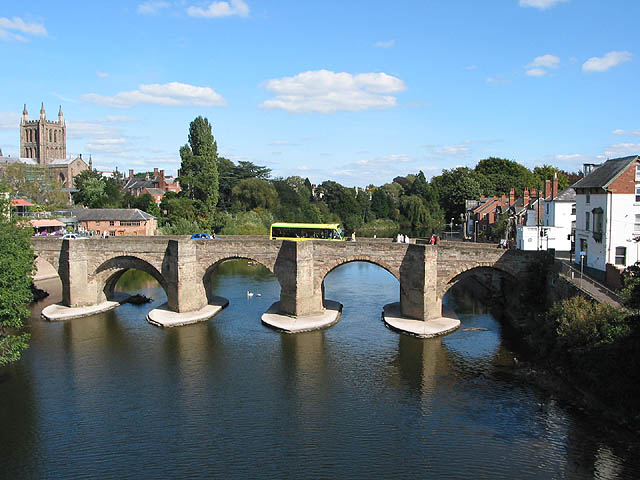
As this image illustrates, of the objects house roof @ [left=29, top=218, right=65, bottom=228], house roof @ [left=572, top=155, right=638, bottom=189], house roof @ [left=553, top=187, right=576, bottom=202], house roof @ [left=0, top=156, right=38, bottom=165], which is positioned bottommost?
house roof @ [left=29, top=218, right=65, bottom=228]

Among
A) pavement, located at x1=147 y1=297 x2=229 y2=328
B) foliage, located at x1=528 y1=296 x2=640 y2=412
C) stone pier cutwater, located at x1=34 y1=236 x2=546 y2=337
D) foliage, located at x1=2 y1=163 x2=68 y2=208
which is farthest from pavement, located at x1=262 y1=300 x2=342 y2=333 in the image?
foliage, located at x1=2 y1=163 x2=68 y2=208

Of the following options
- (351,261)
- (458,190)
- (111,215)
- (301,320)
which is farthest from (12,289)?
(458,190)

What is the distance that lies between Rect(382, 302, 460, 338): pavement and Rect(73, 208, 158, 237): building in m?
40.7

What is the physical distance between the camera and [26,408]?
78.1ft

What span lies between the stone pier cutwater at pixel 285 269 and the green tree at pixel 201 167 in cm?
3040

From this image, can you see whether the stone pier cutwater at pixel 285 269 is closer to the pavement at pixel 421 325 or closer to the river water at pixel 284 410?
the pavement at pixel 421 325

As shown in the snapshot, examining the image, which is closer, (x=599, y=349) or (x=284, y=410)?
(x=599, y=349)

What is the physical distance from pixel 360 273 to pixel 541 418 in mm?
39298

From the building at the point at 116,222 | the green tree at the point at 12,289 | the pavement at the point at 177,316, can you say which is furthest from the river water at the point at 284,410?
the building at the point at 116,222

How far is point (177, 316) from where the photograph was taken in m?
38.2

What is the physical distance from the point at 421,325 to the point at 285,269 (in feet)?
34.4

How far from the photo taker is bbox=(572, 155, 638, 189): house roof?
3444cm

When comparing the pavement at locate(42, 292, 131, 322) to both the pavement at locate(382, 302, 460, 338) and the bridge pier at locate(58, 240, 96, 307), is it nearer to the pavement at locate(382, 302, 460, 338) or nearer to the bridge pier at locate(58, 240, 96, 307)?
the bridge pier at locate(58, 240, 96, 307)

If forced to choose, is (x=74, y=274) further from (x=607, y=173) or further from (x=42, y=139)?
(x=42, y=139)
